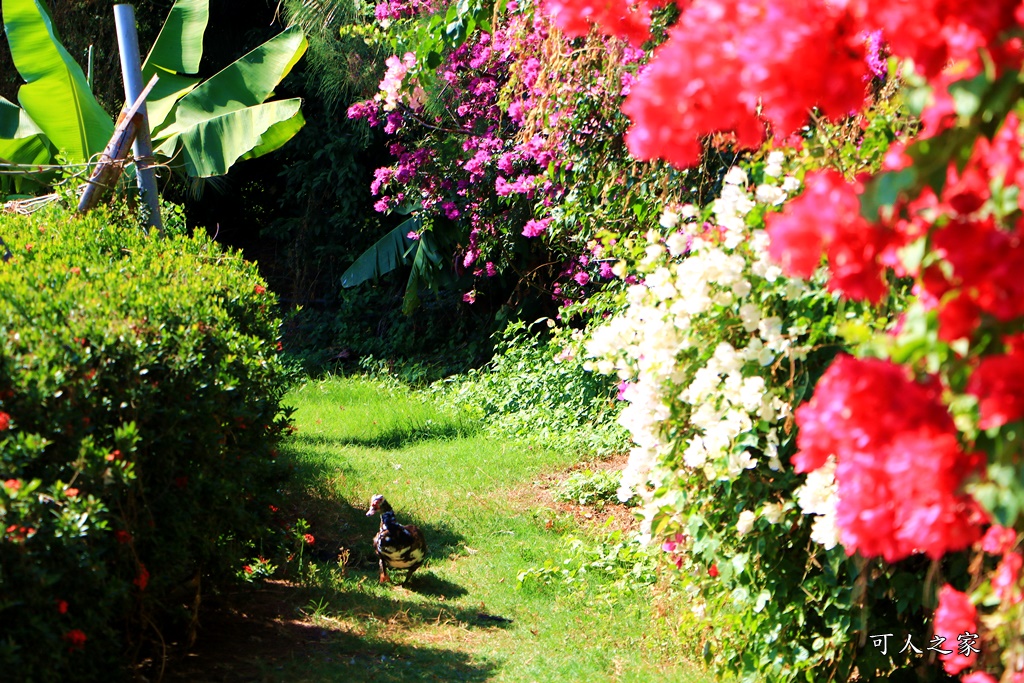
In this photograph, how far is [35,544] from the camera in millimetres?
2891

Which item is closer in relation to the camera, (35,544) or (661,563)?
(35,544)

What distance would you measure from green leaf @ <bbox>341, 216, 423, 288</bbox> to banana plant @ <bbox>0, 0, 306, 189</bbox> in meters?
3.14

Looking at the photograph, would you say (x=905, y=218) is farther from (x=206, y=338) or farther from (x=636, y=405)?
(x=206, y=338)

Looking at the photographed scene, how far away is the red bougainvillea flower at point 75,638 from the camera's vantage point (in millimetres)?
3004

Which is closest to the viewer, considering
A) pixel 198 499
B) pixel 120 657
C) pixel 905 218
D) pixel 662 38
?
pixel 905 218

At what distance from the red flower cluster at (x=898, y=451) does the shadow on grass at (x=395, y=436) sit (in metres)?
7.52

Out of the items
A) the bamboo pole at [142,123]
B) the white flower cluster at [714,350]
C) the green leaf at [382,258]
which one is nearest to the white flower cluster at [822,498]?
the white flower cluster at [714,350]

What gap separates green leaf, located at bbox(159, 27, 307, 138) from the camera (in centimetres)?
916

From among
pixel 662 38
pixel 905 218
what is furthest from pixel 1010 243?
pixel 662 38

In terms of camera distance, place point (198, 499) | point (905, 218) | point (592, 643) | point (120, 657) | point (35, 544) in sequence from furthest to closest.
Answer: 1. point (592, 643)
2. point (198, 499)
3. point (120, 657)
4. point (35, 544)
5. point (905, 218)

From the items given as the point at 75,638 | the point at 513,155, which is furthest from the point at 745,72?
the point at 513,155

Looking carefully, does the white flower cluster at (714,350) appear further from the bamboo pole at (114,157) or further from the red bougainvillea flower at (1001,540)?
the bamboo pole at (114,157)

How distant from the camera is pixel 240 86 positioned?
9.38 m

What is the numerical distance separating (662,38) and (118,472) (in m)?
3.91
